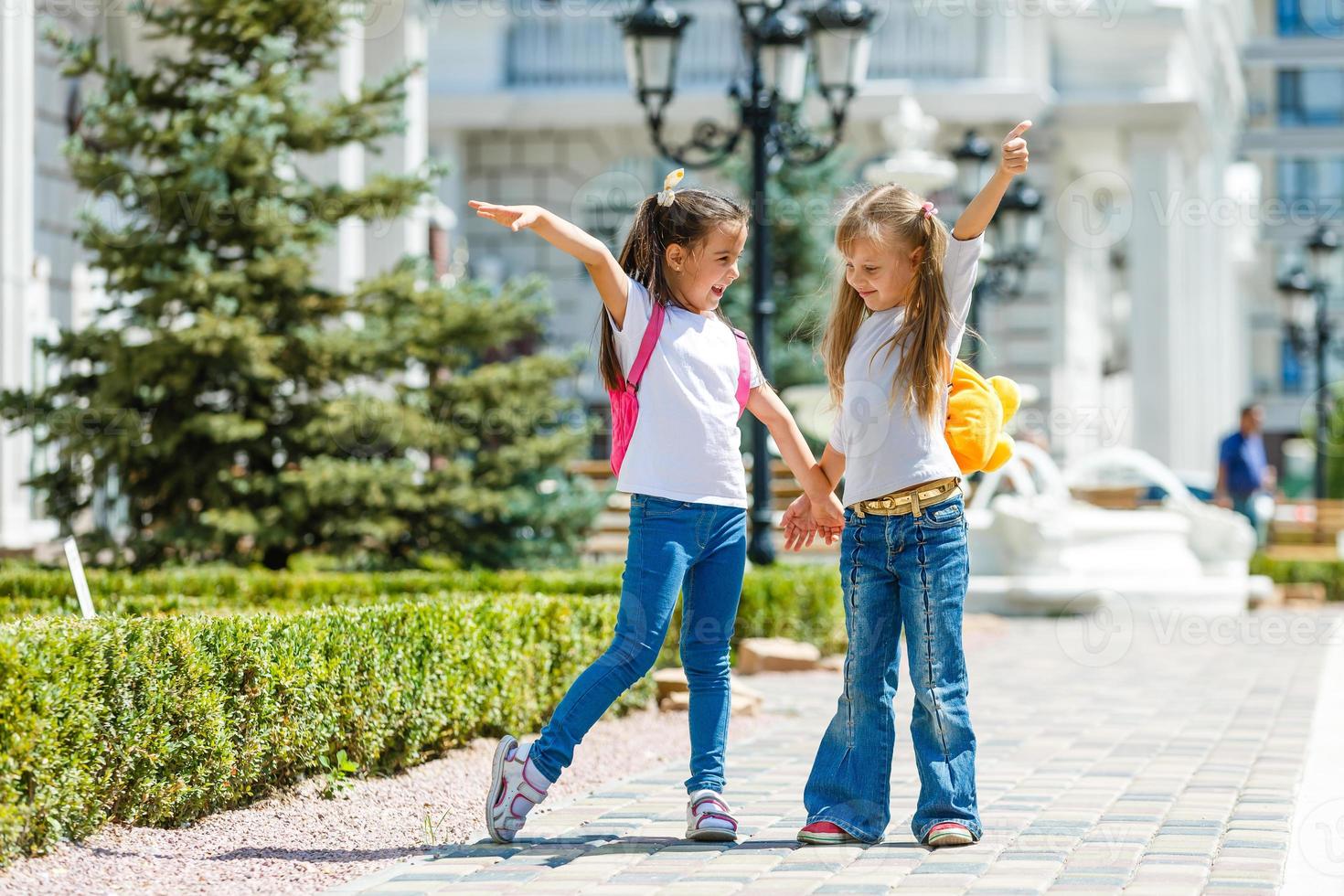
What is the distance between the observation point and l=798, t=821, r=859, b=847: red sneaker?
464cm

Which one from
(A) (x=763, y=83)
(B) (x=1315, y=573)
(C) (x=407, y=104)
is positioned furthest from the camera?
(B) (x=1315, y=573)

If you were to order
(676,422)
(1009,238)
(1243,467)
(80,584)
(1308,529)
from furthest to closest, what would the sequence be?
(1308,529) < (1243,467) < (1009,238) < (80,584) < (676,422)

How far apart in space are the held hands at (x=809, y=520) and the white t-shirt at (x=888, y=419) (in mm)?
86

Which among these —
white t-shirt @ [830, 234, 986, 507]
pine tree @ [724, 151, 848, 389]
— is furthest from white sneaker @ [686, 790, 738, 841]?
pine tree @ [724, 151, 848, 389]

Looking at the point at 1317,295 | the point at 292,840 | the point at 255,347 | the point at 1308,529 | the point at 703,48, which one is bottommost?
the point at 1308,529

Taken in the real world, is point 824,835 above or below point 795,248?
below

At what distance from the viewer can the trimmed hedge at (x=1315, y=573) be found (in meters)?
18.5

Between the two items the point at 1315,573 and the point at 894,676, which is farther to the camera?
the point at 1315,573

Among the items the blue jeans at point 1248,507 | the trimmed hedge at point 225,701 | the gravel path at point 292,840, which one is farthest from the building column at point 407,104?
the gravel path at point 292,840

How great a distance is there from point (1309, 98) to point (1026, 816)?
179 feet

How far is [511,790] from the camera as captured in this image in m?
4.62

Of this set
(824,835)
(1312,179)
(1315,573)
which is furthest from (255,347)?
(1312,179)

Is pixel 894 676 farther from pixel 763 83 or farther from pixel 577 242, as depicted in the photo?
pixel 763 83

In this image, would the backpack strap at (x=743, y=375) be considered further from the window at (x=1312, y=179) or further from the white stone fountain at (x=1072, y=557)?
the window at (x=1312, y=179)
